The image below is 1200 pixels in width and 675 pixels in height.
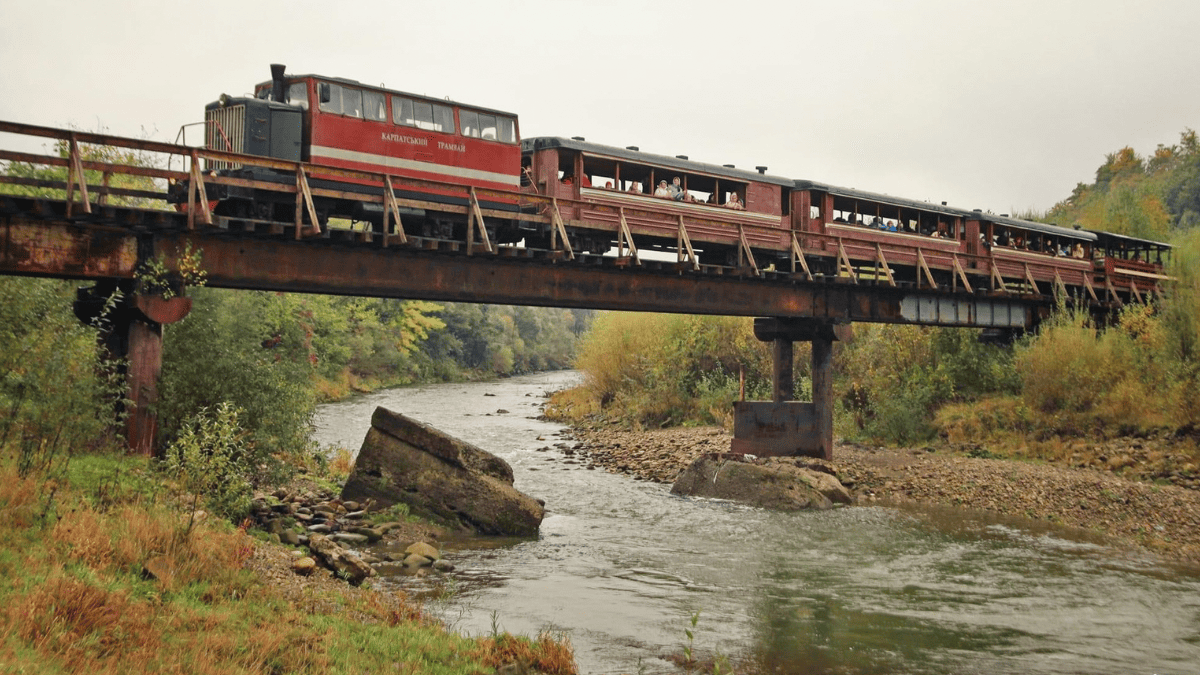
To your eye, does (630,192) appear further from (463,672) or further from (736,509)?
(463,672)

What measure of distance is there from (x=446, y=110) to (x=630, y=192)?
5.45 m

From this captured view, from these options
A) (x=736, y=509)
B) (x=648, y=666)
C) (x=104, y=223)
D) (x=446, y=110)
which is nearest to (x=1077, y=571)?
(x=736, y=509)

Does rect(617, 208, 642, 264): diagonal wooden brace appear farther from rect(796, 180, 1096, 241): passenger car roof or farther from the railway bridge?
rect(796, 180, 1096, 241): passenger car roof

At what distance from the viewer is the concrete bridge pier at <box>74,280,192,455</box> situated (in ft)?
50.2

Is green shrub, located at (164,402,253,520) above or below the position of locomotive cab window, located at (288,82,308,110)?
below

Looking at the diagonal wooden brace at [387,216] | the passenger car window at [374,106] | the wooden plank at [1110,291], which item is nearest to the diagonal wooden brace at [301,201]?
the diagonal wooden brace at [387,216]

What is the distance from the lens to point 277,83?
65.6 ft

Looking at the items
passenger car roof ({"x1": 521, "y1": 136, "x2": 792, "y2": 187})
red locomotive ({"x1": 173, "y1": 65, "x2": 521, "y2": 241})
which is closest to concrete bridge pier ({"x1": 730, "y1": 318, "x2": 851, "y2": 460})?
passenger car roof ({"x1": 521, "y1": 136, "x2": 792, "y2": 187})

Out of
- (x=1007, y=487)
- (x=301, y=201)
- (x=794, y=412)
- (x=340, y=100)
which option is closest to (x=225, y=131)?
(x=340, y=100)

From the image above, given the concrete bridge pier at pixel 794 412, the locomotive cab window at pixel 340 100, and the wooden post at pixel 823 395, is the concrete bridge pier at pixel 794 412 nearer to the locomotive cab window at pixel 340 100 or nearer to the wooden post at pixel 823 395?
the wooden post at pixel 823 395

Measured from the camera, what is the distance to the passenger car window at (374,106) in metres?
20.4

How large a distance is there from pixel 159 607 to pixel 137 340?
750 centimetres

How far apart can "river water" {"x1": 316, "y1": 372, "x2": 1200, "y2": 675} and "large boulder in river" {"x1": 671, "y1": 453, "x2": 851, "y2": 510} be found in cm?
77

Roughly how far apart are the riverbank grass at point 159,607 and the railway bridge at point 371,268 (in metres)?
4.03
